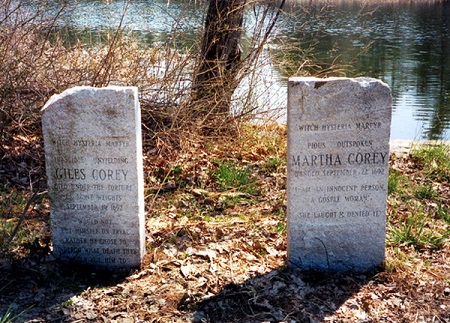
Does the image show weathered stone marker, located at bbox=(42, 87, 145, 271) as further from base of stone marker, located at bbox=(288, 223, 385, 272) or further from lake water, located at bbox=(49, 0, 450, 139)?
lake water, located at bbox=(49, 0, 450, 139)

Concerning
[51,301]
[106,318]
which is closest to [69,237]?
[51,301]

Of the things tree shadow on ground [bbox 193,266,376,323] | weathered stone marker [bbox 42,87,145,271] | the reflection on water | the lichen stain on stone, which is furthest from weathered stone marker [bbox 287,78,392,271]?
the reflection on water

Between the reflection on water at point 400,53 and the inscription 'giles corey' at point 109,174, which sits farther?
the reflection on water at point 400,53

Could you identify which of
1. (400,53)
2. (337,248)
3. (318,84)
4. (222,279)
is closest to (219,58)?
(318,84)

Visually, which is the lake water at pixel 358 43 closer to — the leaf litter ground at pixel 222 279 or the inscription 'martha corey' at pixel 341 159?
the leaf litter ground at pixel 222 279

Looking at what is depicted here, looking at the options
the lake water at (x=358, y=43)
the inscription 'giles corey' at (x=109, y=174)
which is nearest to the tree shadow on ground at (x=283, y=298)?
the inscription 'giles corey' at (x=109, y=174)

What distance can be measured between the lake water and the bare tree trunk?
28cm

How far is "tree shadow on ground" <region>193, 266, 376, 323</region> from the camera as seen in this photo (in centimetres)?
359

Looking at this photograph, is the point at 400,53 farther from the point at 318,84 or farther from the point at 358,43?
the point at 318,84

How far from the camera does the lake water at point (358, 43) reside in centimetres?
796

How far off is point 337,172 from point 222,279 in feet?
3.73

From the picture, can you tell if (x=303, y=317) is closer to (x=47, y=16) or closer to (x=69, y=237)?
(x=69, y=237)

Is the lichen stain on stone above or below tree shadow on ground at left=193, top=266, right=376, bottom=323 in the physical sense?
above

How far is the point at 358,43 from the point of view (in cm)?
1580
